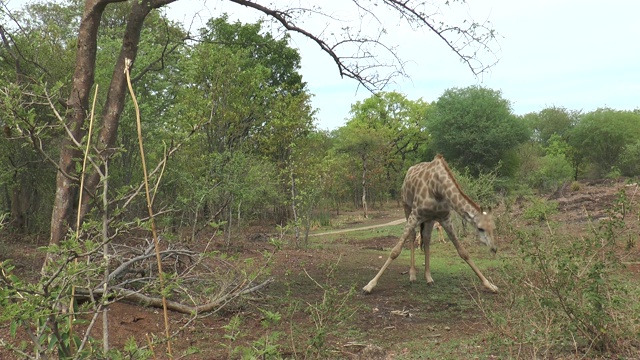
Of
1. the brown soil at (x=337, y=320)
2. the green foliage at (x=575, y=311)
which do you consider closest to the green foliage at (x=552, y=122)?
the brown soil at (x=337, y=320)

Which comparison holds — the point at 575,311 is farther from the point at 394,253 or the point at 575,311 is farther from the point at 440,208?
the point at 394,253

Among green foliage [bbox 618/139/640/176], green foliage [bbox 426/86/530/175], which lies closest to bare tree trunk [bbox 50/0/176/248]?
green foliage [bbox 426/86/530/175]

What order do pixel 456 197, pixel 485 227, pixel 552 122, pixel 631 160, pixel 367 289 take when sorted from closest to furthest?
pixel 485 227 < pixel 456 197 < pixel 367 289 < pixel 631 160 < pixel 552 122

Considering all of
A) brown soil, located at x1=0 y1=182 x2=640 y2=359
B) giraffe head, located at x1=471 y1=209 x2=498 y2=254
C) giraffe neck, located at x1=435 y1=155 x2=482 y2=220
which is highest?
giraffe neck, located at x1=435 y1=155 x2=482 y2=220

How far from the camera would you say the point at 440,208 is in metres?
8.27

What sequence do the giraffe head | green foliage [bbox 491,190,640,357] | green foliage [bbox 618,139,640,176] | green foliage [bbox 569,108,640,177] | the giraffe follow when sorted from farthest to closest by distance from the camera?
green foliage [bbox 569,108,640,177] < green foliage [bbox 618,139,640,176] < the giraffe < the giraffe head < green foliage [bbox 491,190,640,357]

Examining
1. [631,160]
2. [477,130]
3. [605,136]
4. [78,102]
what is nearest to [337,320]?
[78,102]

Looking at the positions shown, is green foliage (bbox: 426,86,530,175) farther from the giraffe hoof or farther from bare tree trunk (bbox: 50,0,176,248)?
bare tree trunk (bbox: 50,0,176,248)

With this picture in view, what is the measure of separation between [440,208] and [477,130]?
92.5 feet

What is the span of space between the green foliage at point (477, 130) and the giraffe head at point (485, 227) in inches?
1094

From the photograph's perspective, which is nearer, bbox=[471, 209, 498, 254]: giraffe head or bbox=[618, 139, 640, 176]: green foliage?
bbox=[471, 209, 498, 254]: giraffe head

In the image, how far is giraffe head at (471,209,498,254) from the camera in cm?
746

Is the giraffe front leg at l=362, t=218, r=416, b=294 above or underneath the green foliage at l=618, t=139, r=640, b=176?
underneath

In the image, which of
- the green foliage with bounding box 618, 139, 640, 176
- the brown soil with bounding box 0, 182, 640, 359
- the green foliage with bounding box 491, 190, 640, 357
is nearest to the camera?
the green foliage with bounding box 491, 190, 640, 357
